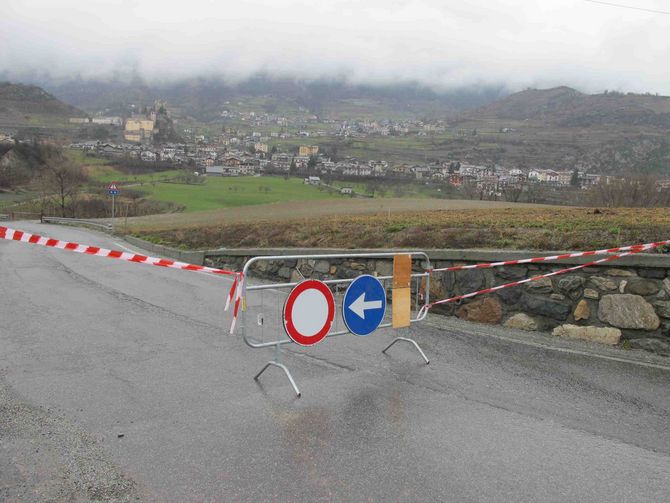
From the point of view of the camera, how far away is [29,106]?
14150 centimetres

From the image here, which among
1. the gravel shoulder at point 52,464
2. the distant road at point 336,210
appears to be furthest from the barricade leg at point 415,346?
the distant road at point 336,210

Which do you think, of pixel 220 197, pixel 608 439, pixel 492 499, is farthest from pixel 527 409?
pixel 220 197

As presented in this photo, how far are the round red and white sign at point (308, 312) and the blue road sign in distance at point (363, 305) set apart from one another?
288mm

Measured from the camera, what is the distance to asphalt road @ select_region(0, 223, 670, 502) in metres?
3.62

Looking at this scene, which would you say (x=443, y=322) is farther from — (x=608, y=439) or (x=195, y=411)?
(x=195, y=411)

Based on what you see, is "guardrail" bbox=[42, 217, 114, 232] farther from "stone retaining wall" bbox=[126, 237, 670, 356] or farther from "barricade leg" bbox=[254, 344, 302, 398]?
"barricade leg" bbox=[254, 344, 302, 398]

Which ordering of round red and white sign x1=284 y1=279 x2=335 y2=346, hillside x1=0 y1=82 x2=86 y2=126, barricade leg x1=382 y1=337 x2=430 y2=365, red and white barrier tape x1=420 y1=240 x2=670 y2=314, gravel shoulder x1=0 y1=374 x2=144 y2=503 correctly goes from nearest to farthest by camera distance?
1. gravel shoulder x1=0 y1=374 x2=144 y2=503
2. round red and white sign x1=284 y1=279 x2=335 y2=346
3. barricade leg x1=382 y1=337 x2=430 y2=365
4. red and white barrier tape x1=420 y1=240 x2=670 y2=314
5. hillside x1=0 y1=82 x2=86 y2=126

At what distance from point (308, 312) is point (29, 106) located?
160 metres

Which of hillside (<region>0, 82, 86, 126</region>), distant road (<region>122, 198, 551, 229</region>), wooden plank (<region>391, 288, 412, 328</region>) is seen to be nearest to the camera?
wooden plank (<region>391, 288, 412, 328</region>)

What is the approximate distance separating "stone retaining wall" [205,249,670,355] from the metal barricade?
1.97 ft

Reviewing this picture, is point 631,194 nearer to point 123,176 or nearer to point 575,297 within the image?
point 575,297

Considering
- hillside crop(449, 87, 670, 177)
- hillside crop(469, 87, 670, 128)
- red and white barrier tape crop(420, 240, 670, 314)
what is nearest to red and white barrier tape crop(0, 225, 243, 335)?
red and white barrier tape crop(420, 240, 670, 314)

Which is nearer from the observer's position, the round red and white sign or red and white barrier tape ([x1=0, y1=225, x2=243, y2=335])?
the round red and white sign

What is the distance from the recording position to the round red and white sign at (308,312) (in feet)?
18.5
